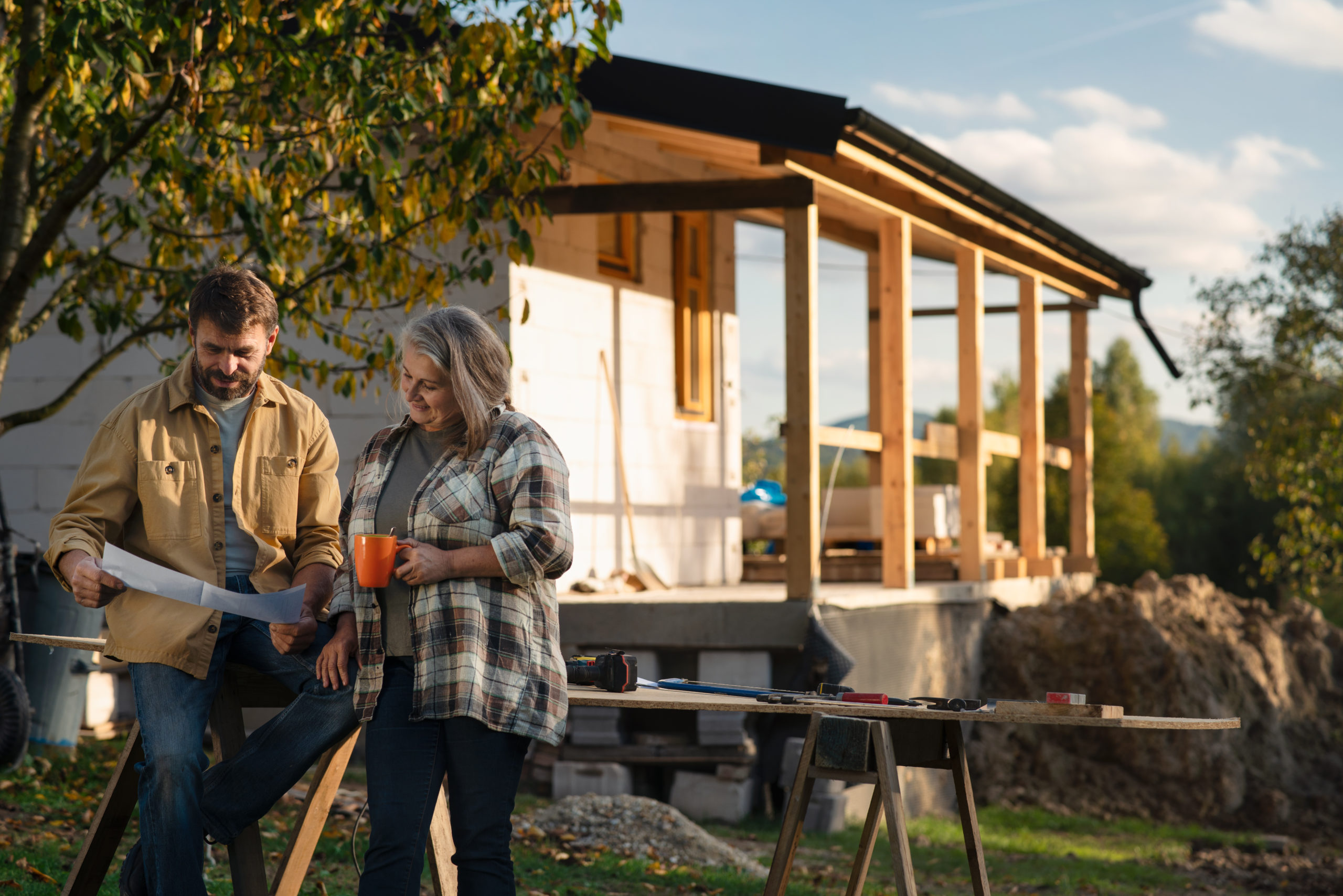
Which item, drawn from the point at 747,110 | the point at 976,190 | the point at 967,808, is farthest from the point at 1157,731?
the point at 967,808

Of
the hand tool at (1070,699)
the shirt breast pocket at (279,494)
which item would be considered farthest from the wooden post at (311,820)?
the hand tool at (1070,699)

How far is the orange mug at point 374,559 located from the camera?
10.5 feet

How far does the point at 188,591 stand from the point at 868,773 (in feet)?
6.05

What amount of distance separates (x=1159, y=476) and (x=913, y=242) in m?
30.3

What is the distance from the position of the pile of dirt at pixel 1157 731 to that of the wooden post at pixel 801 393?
131 inches

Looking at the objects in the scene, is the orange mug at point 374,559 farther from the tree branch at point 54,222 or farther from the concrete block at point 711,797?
the concrete block at point 711,797

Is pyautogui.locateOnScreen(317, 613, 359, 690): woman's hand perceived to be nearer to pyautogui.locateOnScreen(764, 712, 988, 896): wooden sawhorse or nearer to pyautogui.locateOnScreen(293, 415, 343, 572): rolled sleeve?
pyautogui.locateOnScreen(293, 415, 343, 572): rolled sleeve

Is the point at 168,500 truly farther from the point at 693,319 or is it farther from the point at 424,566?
the point at 693,319

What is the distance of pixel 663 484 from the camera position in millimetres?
11203

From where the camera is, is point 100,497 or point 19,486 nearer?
point 100,497

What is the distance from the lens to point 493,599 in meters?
3.28

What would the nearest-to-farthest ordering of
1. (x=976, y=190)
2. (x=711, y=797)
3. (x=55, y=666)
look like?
(x=55, y=666) < (x=711, y=797) < (x=976, y=190)

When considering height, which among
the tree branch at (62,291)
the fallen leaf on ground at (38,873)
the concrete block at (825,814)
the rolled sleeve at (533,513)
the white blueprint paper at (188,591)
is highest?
the tree branch at (62,291)

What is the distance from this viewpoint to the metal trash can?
821cm
